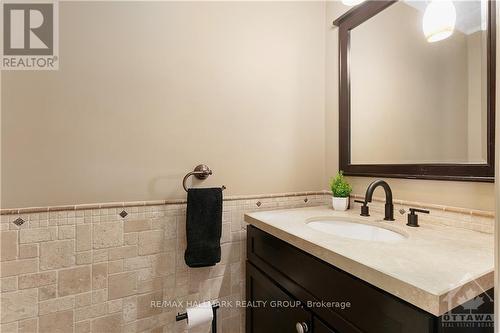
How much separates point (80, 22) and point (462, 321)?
1.56 metres

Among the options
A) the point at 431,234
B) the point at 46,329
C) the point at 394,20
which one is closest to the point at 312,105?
the point at 394,20

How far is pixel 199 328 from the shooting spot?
121cm

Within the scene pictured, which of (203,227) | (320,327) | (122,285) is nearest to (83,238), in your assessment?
(122,285)

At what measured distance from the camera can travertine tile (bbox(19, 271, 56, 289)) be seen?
0.91m

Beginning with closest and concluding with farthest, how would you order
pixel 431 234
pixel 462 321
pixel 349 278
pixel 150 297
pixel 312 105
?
pixel 462 321 < pixel 349 278 < pixel 431 234 < pixel 150 297 < pixel 312 105

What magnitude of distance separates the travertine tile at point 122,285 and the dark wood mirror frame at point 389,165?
4.00 ft

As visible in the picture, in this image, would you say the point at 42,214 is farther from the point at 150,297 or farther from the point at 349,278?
the point at 349,278

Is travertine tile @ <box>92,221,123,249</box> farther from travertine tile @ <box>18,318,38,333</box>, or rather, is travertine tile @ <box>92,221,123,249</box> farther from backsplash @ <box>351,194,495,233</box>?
backsplash @ <box>351,194,495,233</box>

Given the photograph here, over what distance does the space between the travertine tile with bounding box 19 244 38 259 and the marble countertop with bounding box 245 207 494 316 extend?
3.02 ft

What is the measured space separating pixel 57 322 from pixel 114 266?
0.27 m

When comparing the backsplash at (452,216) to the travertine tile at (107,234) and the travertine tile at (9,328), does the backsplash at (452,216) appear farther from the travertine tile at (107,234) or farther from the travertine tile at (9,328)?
the travertine tile at (9,328)

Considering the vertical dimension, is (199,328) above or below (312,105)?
below

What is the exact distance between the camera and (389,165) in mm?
1154

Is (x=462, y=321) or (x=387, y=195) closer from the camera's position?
(x=462, y=321)
